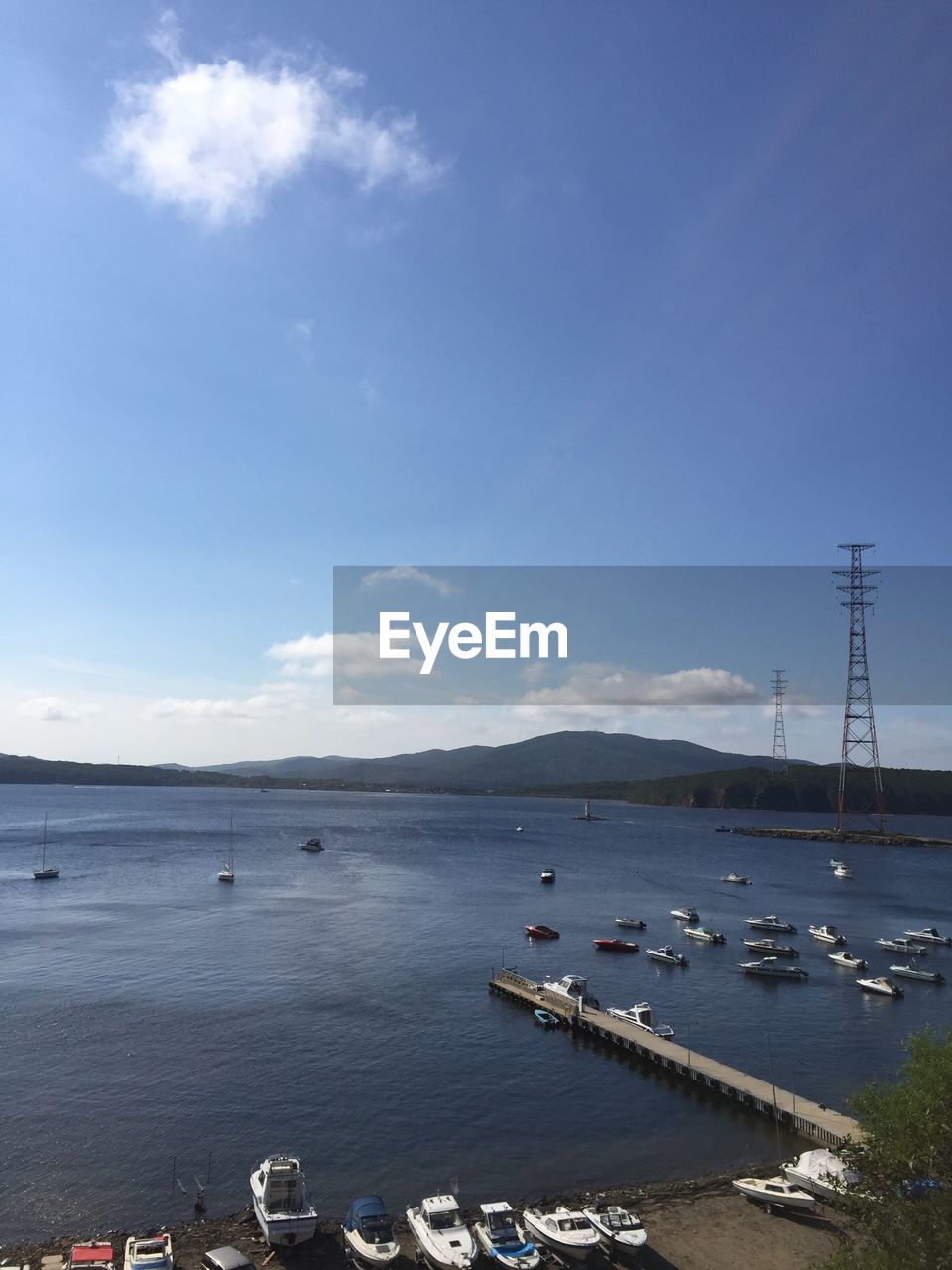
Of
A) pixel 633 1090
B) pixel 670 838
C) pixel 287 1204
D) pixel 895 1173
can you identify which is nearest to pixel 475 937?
pixel 633 1090

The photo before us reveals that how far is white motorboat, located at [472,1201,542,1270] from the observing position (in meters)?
24.1

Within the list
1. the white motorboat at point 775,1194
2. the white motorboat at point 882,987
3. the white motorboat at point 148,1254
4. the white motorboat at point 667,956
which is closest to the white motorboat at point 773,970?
the white motorboat at point 882,987

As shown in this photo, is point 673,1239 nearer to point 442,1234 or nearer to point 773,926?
point 442,1234

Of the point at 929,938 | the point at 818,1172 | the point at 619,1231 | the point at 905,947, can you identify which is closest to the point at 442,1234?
the point at 619,1231

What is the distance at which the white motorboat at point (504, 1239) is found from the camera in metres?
24.1

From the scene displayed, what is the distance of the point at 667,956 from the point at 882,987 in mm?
15544

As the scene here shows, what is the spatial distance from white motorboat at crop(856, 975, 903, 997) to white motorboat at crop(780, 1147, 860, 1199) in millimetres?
34306

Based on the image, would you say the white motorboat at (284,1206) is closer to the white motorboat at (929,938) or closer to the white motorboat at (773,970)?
the white motorboat at (773,970)

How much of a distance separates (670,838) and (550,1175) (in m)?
169

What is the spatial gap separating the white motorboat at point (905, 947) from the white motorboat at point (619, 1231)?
2255 inches

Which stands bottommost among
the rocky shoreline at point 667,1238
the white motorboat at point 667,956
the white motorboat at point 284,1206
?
the white motorboat at point 667,956

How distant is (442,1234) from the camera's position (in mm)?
25016

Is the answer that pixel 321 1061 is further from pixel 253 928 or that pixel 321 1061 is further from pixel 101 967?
pixel 253 928

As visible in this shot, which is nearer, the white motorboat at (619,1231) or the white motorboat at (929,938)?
the white motorboat at (619,1231)
